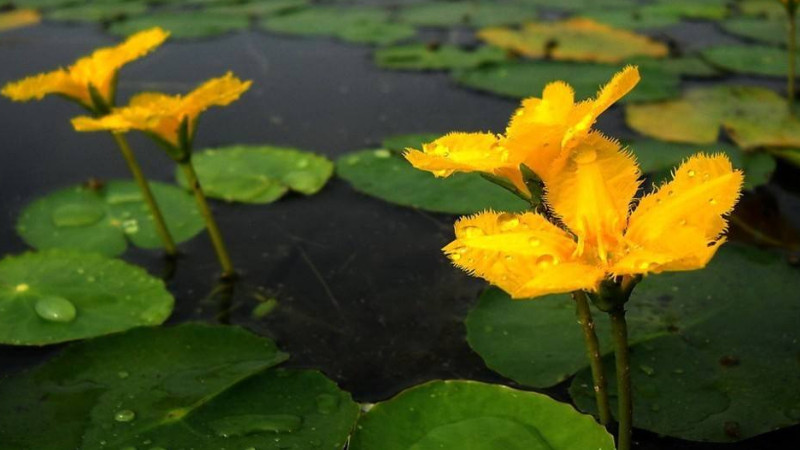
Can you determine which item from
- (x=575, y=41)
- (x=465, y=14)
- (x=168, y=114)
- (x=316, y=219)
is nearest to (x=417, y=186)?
(x=316, y=219)

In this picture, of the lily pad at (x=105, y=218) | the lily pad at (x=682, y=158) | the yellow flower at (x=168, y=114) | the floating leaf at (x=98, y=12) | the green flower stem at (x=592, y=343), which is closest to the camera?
the green flower stem at (x=592, y=343)

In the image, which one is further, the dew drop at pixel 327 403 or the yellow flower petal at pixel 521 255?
the dew drop at pixel 327 403

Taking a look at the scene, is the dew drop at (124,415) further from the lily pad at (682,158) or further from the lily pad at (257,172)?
the lily pad at (682,158)

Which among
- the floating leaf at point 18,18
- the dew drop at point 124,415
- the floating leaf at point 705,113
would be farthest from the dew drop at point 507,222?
the floating leaf at point 18,18

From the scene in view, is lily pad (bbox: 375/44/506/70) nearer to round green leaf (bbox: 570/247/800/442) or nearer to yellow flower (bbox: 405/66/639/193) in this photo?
round green leaf (bbox: 570/247/800/442)

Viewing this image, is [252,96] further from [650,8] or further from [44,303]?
[650,8]

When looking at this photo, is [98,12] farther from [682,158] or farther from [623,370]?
[623,370]
